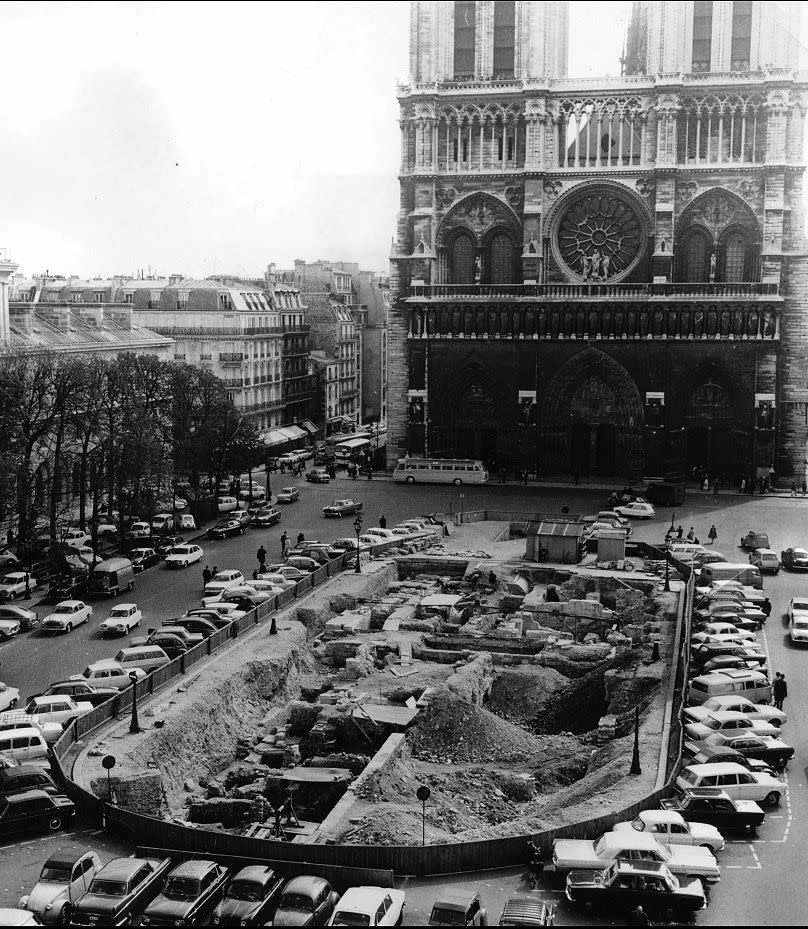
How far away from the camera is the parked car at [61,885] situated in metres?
25.2

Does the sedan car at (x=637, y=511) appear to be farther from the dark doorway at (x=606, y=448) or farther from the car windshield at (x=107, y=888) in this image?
the car windshield at (x=107, y=888)

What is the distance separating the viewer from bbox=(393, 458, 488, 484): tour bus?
85.6m

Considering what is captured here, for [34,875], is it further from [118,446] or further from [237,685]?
[118,446]

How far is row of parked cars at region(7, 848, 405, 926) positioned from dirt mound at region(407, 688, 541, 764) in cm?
1126

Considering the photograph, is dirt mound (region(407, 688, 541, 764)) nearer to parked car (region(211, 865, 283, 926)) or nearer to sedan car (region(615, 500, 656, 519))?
parked car (region(211, 865, 283, 926))

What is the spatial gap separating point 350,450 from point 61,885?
72.5 metres

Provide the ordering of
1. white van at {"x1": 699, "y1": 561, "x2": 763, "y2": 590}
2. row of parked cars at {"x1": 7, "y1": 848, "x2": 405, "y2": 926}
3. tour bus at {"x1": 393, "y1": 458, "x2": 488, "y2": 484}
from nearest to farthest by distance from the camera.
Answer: row of parked cars at {"x1": 7, "y1": 848, "x2": 405, "y2": 926}, white van at {"x1": 699, "y1": 561, "x2": 763, "y2": 590}, tour bus at {"x1": 393, "y1": 458, "x2": 488, "y2": 484}

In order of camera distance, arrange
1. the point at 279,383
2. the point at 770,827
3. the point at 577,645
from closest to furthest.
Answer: the point at 770,827, the point at 577,645, the point at 279,383

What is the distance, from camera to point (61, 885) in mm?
25953

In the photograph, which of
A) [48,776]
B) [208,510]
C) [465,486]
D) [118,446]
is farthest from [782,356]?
[48,776]

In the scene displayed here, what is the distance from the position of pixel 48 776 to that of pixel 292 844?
323 inches

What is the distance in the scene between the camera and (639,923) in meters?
24.7

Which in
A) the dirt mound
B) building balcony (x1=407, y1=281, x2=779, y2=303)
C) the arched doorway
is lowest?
the dirt mound

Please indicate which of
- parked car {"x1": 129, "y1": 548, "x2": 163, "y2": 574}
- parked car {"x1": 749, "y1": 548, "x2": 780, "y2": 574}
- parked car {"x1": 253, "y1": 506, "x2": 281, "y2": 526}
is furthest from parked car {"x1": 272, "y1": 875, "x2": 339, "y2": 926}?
parked car {"x1": 253, "y1": 506, "x2": 281, "y2": 526}
